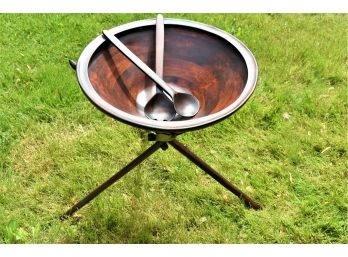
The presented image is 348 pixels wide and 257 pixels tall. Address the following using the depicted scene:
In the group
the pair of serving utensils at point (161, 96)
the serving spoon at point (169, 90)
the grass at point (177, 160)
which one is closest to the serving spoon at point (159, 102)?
the pair of serving utensils at point (161, 96)

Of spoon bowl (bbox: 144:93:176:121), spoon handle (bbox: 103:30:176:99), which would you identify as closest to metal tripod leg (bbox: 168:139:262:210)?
spoon bowl (bbox: 144:93:176:121)

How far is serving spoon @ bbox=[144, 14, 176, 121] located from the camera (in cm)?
230

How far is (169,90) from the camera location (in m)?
2.17

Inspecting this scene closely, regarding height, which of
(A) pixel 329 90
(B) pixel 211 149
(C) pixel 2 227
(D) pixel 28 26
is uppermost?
(D) pixel 28 26

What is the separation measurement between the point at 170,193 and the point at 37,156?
942 millimetres

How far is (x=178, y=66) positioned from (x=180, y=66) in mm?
10

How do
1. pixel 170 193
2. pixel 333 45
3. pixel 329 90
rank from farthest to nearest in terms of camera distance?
1. pixel 333 45
2. pixel 329 90
3. pixel 170 193

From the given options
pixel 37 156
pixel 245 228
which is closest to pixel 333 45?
pixel 245 228

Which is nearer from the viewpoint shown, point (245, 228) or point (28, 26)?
point (245, 228)

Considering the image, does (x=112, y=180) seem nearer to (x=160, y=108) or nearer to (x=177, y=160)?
(x=160, y=108)

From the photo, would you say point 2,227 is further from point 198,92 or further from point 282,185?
point 282,185

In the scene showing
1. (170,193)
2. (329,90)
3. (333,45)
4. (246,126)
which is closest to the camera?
(170,193)

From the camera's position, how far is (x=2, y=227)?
8.96ft

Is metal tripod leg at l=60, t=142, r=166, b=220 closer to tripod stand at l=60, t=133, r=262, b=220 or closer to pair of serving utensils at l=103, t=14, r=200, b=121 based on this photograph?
tripod stand at l=60, t=133, r=262, b=220
